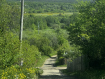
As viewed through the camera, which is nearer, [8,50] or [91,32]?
[8,50]

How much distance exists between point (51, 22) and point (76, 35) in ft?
230

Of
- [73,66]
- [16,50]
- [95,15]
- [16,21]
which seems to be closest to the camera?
[16,50]

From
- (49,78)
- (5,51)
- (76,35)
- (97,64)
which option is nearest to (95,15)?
(76,35)

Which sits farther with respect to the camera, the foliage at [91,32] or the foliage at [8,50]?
the foliage at [91,32]

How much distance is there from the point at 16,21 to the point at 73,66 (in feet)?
30.6

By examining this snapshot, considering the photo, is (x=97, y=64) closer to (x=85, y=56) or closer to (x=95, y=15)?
(x=85, y=56)

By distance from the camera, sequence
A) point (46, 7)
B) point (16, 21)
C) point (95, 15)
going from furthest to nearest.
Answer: point (46, 7)
point (16, 21)
point (95, 15)

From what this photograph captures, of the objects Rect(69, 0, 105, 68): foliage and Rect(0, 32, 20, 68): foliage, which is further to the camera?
Rect(69, 0, 105, 68): foliage

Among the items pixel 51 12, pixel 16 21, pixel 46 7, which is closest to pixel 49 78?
pixel 16 21

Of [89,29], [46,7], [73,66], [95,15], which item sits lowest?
[73,66]

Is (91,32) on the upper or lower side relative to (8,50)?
upper

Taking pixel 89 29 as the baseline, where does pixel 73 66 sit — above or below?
below

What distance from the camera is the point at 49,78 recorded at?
1450 centimetres

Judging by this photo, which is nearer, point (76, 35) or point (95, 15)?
point (95, 15)
